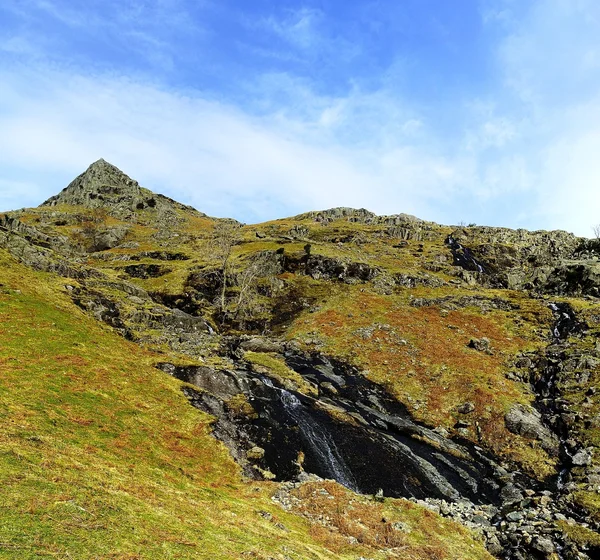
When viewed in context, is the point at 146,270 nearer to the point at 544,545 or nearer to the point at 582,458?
the point at 582,458

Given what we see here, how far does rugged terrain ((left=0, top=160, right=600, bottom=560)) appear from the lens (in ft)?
57.1

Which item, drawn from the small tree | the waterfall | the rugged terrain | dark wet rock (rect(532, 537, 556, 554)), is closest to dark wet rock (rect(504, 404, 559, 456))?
the rugged terrain

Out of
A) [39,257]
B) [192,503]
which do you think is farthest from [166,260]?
[192,503]

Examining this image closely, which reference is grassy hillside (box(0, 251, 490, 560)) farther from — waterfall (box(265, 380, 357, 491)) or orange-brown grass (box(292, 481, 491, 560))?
waterfall (box(265, 380, 357, 491))

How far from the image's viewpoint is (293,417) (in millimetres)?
39625

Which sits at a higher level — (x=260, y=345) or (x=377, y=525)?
(x=260, y=345)

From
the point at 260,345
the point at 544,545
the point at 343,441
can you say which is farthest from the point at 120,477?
the point at 260,345

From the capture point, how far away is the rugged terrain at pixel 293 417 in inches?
685

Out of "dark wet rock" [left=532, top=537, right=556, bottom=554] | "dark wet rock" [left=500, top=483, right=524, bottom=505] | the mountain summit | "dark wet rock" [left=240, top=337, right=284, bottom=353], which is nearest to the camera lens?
"dark wet rock" [left=532, top=537, right=556, bottom=554]

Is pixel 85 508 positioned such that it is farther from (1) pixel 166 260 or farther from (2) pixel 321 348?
(1) pixel 166 260

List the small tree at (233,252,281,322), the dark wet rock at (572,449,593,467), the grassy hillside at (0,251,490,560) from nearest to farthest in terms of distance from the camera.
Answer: the grassy hillside at (0,251,490,560)
the dark wet rock at (572,449,593,467)
the small tree at (233,252,281,322)

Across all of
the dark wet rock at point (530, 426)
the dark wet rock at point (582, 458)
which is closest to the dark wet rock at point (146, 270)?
the dark wet rock at point (530, 426)

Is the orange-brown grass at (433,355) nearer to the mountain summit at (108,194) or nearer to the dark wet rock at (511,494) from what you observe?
the dark wet rock at (511,494)

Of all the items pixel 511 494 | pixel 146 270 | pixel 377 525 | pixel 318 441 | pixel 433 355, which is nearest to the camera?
pixel 377 525
